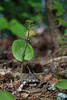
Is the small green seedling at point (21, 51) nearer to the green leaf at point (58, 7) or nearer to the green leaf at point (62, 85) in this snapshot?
the green leaf at point (62, 85)

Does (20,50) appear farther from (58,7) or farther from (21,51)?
(58,7)

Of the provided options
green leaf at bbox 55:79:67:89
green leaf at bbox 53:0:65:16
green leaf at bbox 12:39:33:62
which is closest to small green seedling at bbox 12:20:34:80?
green leaf at bbox 12:39:33:62

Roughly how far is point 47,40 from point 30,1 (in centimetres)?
118

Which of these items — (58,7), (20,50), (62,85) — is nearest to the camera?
(62,85)

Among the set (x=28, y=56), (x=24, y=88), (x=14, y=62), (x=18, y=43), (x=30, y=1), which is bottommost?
(x=24, y=88)

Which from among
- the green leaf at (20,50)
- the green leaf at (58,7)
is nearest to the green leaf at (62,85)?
the green leaf at (20,50)

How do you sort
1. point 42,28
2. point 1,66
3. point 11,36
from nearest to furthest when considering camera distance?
point 1,66, point 11,36, point 42,28

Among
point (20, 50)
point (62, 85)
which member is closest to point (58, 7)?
point (20, 50)

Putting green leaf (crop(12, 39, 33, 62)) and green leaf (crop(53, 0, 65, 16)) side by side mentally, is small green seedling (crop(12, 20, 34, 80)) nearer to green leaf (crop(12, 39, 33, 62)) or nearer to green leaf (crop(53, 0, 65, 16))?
green leaf (crop(12, 39, 33, 62))

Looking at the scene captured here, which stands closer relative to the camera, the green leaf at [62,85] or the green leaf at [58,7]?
the green leaf at [62,85]

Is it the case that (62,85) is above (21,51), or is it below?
below

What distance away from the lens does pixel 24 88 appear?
3.77ft

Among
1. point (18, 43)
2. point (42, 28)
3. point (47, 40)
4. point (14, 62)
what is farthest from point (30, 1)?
point (18, 43)

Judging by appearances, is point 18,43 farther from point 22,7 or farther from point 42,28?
point 42,28
